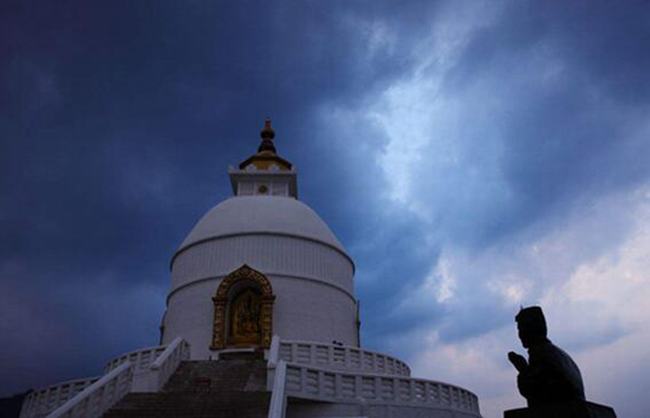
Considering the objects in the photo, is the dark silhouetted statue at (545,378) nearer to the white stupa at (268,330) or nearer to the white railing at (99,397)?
the white stupa at (268,330)

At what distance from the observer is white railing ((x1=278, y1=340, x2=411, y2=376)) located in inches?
685

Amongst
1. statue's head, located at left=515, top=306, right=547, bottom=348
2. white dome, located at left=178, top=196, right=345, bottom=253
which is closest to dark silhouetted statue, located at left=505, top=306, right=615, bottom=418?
statue's head, located at left=515, top=306, right=547, bottom=348

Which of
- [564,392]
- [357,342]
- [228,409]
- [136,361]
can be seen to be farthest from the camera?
[357,342]

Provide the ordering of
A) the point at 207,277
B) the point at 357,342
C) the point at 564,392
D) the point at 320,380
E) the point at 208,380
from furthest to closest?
the point at 357,342
the point at 207,277
the point at 208,380
the point at 320,380
the point at 564,392

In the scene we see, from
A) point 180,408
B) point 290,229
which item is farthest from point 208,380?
point 290,229

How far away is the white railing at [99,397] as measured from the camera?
1137 centimetres

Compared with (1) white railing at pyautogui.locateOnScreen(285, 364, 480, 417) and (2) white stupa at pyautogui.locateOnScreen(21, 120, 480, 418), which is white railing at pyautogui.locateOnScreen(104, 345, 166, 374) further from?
(1) white railing at pyautogui.locateOnScreen(285, 364, 480, 417)

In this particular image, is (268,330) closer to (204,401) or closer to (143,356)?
(143,356)

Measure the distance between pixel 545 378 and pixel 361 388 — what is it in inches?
367

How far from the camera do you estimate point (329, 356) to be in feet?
57.9

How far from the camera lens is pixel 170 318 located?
2486 cm

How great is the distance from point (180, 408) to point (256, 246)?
12.8 meters

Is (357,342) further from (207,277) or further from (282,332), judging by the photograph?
(207,277)

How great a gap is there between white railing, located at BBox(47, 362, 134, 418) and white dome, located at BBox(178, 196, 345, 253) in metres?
11.4
